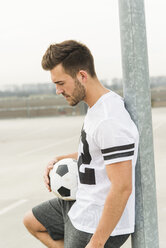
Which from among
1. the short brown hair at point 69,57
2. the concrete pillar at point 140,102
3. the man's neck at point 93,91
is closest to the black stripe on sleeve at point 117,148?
the concrete pillar at point 140,102

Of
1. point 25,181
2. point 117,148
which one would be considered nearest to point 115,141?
point 117,148

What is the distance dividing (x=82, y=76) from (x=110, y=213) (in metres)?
0.72

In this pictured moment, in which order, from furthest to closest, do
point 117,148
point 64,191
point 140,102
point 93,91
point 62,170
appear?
point 62,170, point 64,191, point 93,91, point 140,102, point 117,148

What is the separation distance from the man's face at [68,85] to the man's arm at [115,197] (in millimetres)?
436

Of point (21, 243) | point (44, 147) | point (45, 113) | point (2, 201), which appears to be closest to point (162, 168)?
point (2, 201)

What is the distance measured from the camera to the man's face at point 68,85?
76.9 inches

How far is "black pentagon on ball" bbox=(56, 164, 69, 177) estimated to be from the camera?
2.46 metres

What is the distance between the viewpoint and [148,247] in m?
1.94

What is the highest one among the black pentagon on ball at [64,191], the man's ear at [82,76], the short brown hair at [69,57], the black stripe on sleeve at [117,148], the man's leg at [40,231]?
the short brown hair at [69,57]

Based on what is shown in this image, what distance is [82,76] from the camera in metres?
1.96

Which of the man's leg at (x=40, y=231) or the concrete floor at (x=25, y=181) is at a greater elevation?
the man's leg at (x=40, y=231)

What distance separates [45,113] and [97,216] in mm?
28217

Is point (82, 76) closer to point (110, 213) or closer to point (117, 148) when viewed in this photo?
point (117, 148)

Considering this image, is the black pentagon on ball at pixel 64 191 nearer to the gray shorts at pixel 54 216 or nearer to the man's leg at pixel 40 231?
the gray shorts at pixel 54 216
